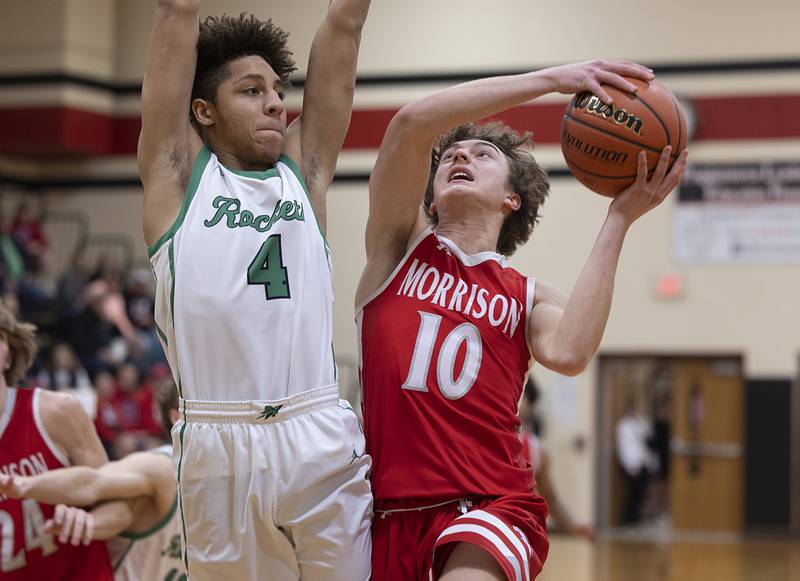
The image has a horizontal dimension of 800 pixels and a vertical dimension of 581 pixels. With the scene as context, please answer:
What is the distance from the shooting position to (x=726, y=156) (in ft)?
45.5

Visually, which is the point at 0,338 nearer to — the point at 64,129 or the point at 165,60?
the point at 165,60

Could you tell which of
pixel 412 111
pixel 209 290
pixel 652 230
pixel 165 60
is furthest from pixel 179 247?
pixel 652 230

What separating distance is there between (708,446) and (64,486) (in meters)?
11.1

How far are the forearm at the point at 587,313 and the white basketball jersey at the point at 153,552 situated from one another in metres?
1.93

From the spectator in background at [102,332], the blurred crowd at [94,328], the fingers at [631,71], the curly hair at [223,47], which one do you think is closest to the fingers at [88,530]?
the curly hair at [223,47]

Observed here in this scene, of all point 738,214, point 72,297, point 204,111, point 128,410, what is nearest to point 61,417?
point 204,111

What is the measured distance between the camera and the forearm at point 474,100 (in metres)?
2.96

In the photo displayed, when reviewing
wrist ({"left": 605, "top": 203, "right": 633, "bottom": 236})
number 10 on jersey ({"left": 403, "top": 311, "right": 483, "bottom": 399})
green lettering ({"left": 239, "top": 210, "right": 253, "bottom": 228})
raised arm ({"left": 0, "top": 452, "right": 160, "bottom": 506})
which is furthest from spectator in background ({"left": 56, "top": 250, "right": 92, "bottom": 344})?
wrist ({"left": 605, "top": 203, "right": 633, "bottom": 236})

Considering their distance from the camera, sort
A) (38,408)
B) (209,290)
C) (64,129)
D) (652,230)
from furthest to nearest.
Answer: (64,129) → (652,230) → (38,408) → (209,290)

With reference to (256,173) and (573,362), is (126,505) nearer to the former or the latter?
(256,173)

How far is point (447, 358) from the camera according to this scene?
10.1ft

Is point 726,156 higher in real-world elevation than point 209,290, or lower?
higher

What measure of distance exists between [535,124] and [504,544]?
11.8 meters

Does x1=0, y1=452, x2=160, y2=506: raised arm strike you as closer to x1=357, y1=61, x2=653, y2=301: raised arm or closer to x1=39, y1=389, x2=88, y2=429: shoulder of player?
x1=39, y1=389, x2=88, y2=429: shoulder of player
